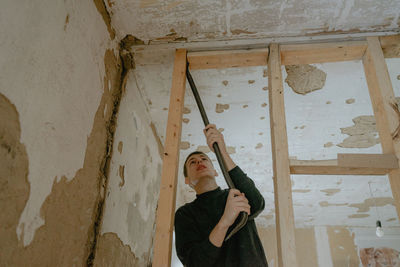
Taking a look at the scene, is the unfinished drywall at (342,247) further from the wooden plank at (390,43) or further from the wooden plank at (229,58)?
the wooden plank at (229,58)

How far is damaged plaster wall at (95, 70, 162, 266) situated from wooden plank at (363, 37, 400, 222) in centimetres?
156

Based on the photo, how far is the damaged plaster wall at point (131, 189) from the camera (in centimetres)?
175

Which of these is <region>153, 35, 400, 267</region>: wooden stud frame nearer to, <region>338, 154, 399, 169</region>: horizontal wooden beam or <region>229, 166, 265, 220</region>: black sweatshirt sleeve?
<region>338, 154, 399, 169</region>: horizontal wooden beam

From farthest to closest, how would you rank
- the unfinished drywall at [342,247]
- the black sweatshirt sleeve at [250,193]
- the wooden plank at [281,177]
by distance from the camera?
the unfinished drywall at [342,247] < the black sweatshirt sleeve at [250,193] < the wooden plank at [281,177]

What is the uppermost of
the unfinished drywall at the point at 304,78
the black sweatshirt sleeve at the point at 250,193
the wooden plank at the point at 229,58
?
the unfinished drywall at the point at 304,78

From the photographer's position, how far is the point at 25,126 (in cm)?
101

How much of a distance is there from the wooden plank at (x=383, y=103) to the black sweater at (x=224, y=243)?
679mm

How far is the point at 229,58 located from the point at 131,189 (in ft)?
3.90

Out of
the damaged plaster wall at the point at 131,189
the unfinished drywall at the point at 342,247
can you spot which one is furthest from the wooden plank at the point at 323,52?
the unfinished drywall at the point at 342,247

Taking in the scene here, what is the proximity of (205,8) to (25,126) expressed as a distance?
1202 millimetres

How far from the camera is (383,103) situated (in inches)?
61.5

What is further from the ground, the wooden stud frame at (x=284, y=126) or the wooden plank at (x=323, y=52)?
the wooden plank at (x=323, y=52)

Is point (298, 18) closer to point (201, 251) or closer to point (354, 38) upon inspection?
point (354, 38)

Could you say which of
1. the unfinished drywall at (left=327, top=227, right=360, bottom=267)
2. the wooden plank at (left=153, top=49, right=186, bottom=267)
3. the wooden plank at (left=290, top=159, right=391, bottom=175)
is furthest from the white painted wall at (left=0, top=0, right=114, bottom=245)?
the unfinished drywall at (left=327, top=227, right=360, bottom=267)
